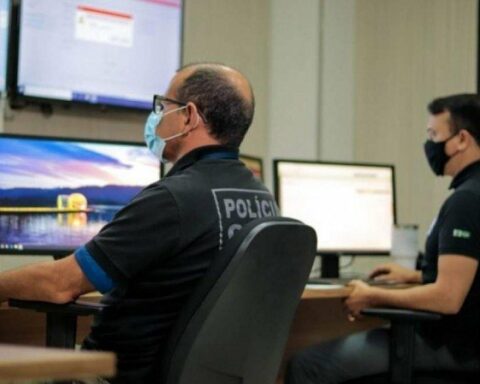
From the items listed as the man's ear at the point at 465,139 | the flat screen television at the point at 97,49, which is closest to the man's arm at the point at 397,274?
the man's ear at the point at 465,139

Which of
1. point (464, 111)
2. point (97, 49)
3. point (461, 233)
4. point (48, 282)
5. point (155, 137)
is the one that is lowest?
point (48, 282)

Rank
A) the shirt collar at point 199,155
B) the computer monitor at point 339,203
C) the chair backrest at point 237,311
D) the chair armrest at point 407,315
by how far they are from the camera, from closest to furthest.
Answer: the chair backrest at point 237,311 → the shirt collar at point 199,155 → the chair armrest at point 407,315 → the computer monitor at point 339,203

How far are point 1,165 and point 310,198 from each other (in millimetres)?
1187

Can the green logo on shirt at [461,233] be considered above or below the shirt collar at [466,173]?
below

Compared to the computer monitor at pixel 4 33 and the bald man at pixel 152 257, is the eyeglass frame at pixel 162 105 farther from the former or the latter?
the computer monitor at pixel 4 33

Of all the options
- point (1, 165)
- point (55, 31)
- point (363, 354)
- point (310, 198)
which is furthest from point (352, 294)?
point (55, 31)

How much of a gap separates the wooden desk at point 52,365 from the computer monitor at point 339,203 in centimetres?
219

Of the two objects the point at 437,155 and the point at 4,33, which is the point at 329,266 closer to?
the point at 437,155

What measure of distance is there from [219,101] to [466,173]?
1023mm

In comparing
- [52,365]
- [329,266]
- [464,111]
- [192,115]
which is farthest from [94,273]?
[329,266]

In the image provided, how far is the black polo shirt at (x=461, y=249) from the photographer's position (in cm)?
229

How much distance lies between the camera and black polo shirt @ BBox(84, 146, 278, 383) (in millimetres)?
1600

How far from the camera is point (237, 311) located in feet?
5.03

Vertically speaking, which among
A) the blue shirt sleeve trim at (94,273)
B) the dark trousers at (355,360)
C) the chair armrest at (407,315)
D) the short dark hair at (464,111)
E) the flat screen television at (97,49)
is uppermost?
the flat screen television at (97,49)
